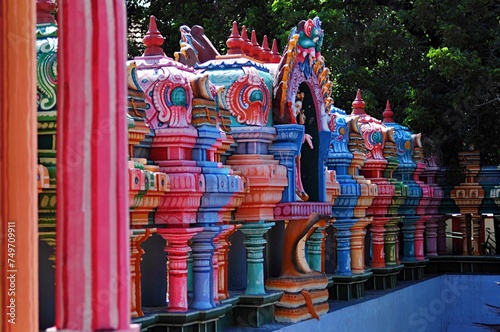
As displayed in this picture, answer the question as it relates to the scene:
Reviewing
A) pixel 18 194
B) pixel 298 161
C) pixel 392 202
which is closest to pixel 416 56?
pixel 392 202

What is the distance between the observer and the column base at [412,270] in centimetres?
1727

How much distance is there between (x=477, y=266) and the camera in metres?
18.7

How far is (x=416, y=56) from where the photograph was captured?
19.4m

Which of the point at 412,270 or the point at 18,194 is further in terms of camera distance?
the point at 412,270

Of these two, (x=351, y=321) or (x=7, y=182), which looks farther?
(x=351, y=321)

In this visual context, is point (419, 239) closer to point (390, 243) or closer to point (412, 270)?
point (412, 270)

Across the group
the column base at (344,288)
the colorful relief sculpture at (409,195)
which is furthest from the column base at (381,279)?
the column base at (344,288)

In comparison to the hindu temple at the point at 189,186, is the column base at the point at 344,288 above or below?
below

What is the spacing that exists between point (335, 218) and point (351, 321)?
4.38 feet

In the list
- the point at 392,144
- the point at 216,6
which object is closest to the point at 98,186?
the point at 392,144

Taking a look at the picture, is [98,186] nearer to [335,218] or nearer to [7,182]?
[7,182]

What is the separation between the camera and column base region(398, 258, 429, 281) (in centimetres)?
1727

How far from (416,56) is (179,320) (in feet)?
36.8

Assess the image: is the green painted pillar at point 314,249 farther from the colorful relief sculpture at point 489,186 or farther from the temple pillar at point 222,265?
the colorful relief sculpture at point 489,186
